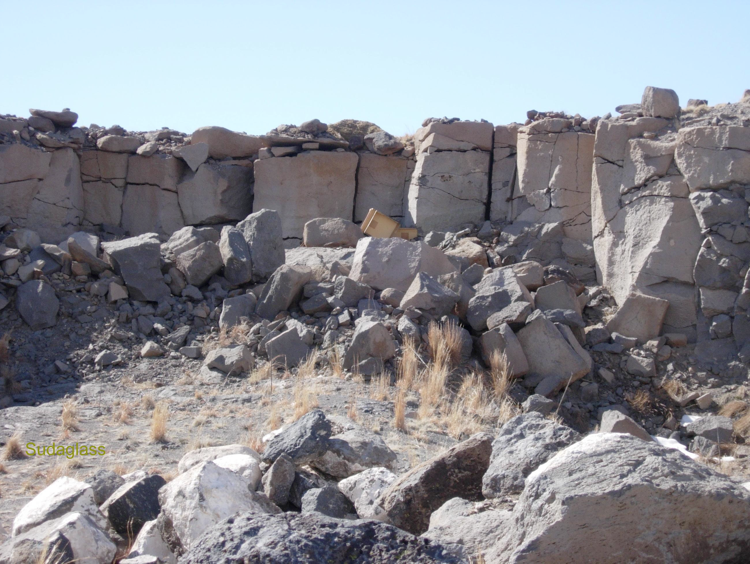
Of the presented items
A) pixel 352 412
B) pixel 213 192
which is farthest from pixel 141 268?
pixel 352 412

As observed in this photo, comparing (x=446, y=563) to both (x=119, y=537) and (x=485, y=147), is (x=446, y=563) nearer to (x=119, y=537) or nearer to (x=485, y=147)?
(x=119, y=537)

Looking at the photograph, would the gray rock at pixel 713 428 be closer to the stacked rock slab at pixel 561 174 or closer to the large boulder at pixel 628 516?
the stacked rock slab at pixel 561 174

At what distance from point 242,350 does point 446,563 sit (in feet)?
16.2

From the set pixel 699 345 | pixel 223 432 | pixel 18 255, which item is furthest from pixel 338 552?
pixel 18 255

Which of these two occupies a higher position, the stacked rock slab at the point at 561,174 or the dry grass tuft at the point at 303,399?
the stacked rock slab at the point at 561,174

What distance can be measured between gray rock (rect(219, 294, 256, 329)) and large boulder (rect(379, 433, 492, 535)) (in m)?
4.72

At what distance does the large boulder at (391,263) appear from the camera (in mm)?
8062

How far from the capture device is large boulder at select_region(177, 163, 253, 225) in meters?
11.4

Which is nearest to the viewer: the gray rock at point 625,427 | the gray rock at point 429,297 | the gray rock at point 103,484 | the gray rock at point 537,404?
the gray rock at point 103,484

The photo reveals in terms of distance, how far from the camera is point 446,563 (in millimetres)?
2271

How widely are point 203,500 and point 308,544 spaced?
0.96 meters

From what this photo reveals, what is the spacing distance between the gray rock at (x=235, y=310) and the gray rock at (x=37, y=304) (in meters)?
1.99

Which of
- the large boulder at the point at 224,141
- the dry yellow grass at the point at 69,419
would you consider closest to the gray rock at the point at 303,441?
the dry yellow grass at the point at 69,419

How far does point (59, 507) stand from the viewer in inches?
126
